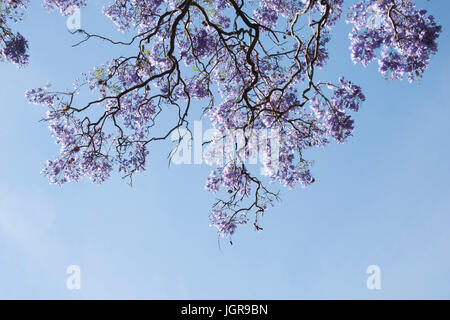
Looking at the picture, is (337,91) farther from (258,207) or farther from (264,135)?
(258,207)

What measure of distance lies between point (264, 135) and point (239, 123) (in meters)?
0.47

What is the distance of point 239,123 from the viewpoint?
702 cm

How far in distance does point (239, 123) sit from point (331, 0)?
271 cm

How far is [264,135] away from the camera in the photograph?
699 centimetres
